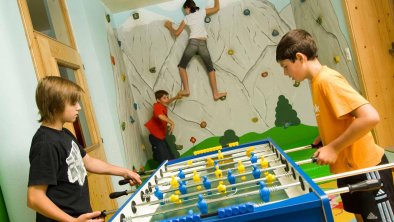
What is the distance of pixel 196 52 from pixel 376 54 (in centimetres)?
221

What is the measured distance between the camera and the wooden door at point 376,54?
3262 mm

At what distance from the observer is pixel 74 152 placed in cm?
177

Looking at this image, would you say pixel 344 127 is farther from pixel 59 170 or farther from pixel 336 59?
pixel 336 59

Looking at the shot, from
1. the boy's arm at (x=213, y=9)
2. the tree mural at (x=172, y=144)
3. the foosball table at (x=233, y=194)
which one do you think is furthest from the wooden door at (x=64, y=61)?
the boy's arm at (x=213, y=9)

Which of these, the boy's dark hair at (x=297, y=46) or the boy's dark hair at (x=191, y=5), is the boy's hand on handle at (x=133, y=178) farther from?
the boy's dark hair at (x=191, y=5)

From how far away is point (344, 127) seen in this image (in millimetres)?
1635

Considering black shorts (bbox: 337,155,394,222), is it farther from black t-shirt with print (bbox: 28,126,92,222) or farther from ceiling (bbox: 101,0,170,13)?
ceiling (bbox: 101,0,170,13)

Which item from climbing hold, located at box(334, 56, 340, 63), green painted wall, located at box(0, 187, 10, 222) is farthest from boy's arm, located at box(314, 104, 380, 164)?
climbing hold, located at box(334, 56, 340, 63)

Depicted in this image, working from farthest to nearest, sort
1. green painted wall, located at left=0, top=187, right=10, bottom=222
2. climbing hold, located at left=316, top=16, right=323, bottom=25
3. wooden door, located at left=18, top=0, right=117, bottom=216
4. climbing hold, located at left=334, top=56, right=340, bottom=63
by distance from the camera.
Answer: climbing hold, located at left=316, top=16, right=323, bottom=25 < climbing hold, located at left=334, top=56, right=340, bottom=63 < wooden door, located at left=18, top=0, right=117, bottom=216 < green painted wall, located at left=0, top=187, right=10, bottom=222

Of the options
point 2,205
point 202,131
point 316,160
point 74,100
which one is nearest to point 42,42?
point 74,100

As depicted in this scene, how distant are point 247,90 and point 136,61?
155 centimetres

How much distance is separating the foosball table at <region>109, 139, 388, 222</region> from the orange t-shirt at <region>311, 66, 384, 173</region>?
10.3 inches

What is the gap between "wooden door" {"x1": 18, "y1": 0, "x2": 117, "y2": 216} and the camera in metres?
2.37

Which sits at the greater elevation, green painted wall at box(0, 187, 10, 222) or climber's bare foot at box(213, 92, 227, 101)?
climber's bare foot at box(213, 92, 227, 101)
